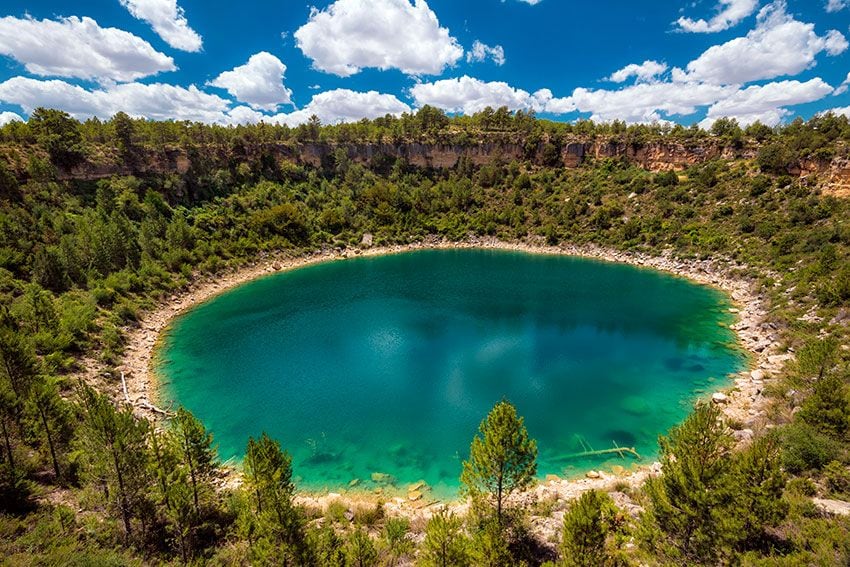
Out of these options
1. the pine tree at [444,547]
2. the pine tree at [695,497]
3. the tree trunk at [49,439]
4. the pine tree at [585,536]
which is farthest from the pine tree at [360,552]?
the tree trunk at [49,439]

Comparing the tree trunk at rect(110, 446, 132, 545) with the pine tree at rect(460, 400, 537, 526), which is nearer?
the pine tree at rect(460, 400, 537, 526)

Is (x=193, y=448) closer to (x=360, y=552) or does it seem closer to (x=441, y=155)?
(x=360, y=552)

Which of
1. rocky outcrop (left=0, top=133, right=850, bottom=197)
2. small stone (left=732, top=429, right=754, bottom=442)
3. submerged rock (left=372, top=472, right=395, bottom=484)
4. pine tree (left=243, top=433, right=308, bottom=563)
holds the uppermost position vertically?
rocky outcrop (left=0, top=133, right=850, bottom=197)

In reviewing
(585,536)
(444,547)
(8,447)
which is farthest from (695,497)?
(8,447)

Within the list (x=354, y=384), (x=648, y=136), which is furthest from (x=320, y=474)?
(x=648, y=136)

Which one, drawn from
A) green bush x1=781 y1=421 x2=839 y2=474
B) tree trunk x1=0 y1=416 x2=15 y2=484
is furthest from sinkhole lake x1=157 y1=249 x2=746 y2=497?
tree trunk x1=0 y1=416 x2=15 y2=484

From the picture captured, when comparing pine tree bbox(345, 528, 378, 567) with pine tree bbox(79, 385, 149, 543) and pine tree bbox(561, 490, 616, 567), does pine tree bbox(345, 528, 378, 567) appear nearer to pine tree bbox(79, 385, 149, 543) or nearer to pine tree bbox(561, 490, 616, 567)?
pine tree bbox(561, 490, 616, 567)

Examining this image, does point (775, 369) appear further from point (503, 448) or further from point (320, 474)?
point (320, 474)

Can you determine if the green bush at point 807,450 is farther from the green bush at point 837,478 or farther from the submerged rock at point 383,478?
the submerged rock at point 383,478
